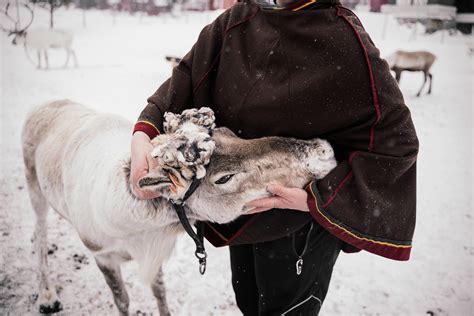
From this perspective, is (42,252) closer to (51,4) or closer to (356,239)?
(356,239)

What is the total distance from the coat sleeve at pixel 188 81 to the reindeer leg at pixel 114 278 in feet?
3.82

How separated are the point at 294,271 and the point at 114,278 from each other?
1466mm

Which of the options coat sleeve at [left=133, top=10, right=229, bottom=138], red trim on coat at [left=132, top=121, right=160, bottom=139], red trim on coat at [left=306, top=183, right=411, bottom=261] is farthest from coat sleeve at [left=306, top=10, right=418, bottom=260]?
red trim on coat at [left=132, top=121, right=160, bottom=139]

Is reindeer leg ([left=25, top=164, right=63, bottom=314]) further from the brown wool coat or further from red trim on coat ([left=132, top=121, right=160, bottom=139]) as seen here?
the brown wool coat

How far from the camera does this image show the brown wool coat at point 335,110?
1.33m

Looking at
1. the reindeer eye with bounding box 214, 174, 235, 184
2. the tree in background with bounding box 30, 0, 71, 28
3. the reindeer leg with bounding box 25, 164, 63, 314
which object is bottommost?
the reindeer leg with bounding box 25, 164, 63, 314

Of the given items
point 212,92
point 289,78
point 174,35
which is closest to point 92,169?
point 212,92

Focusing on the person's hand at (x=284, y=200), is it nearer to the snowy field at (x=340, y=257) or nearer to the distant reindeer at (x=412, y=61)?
the snowy field at (x=340, y=257)

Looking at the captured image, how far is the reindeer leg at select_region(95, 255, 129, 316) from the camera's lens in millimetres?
2318

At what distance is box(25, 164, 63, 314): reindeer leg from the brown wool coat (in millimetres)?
2345

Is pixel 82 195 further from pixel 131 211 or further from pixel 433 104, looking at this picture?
pixel 433 104

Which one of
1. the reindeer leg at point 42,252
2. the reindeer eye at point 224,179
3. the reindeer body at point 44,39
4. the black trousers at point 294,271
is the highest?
the reindeer eye at point 224,179

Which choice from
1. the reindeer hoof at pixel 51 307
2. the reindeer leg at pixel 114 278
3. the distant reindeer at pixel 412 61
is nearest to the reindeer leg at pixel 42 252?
the reindeer hoof at pixel 51 307

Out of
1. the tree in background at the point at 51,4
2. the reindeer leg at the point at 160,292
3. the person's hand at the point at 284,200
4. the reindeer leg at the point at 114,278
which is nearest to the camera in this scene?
the person's hand at the point at 284,200
